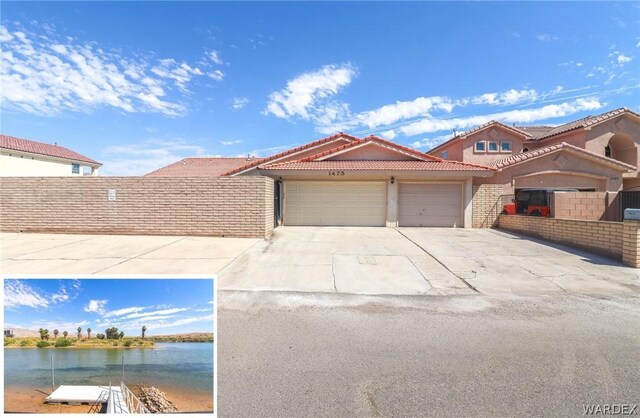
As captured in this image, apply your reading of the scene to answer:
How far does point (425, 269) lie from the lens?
23.6 ft

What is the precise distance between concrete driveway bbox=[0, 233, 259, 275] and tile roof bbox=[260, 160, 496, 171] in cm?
550

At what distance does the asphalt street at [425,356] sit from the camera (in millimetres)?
2641

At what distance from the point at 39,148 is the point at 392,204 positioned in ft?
103

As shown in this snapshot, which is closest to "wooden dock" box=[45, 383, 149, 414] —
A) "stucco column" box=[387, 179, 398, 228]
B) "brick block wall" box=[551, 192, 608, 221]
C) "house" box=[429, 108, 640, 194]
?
"brick block wall" box=[551, 192, 608, 221]

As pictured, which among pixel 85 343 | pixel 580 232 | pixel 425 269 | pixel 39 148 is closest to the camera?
pixel 85 343

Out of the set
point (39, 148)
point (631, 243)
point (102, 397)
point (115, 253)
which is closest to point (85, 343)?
point (102, 397)

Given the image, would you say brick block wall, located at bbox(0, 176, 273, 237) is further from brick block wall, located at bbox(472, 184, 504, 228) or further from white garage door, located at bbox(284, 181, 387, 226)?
brick block wall, located at bbox(472, 184, 504, 228)

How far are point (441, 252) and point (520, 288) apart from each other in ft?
10.7

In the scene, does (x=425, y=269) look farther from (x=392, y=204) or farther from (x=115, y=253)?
(x=392, y=204)

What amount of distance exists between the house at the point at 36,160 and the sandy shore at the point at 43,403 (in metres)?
30.5

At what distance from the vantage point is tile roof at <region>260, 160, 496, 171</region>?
14.8 metres

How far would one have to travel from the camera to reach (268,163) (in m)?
16.3

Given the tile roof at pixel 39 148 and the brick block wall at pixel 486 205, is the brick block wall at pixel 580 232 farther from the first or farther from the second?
the tile roof at pixel 39 148

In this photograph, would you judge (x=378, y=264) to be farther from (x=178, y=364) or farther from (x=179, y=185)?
(x=179, y=185)
